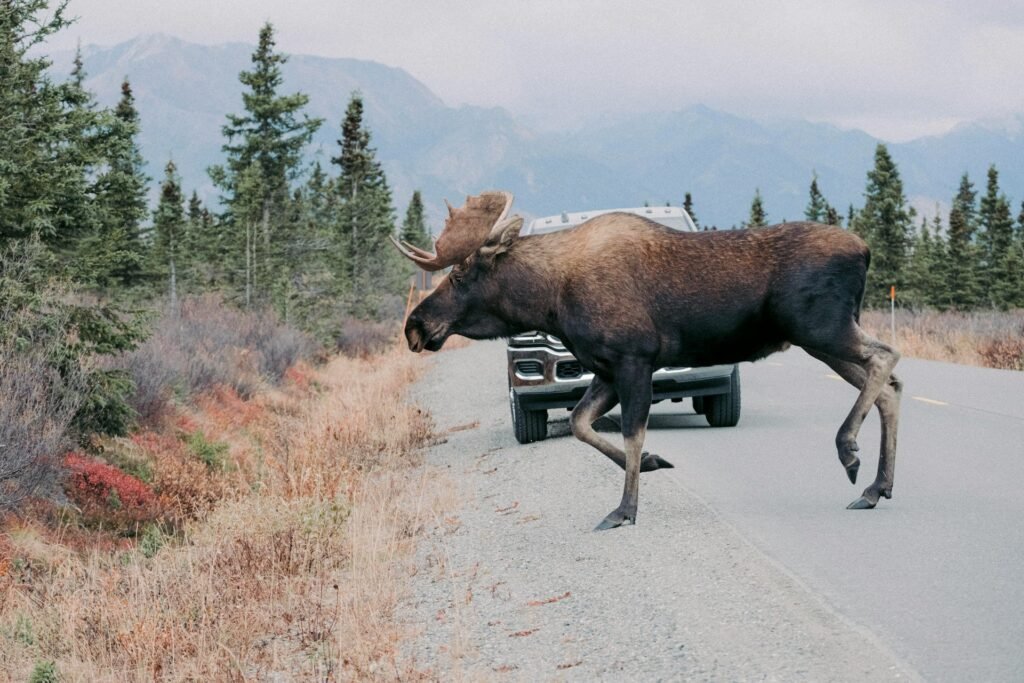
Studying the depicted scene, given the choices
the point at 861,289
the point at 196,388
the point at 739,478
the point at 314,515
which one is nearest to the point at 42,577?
the point at 314,515

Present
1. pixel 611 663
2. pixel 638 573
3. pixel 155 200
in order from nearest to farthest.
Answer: pixel 611 663, pixel 638 573, pixel 155 200

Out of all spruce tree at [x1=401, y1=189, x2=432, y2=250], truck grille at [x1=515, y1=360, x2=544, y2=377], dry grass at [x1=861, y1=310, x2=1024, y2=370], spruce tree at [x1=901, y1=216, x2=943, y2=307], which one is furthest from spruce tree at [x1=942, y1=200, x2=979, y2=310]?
truck grille at [x1=515, y1=360, x2=544, y2=377]

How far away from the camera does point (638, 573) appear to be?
6.53 m

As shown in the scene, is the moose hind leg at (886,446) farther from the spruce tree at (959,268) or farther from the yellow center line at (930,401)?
the spruce tree at (959,268)

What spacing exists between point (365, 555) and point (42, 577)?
2.67m

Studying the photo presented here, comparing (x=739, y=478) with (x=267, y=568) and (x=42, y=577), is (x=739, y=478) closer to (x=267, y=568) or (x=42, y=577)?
(x=267, y=568)

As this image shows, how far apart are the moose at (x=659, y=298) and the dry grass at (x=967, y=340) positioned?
53.1ft

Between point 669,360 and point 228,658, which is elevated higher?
point 669,360

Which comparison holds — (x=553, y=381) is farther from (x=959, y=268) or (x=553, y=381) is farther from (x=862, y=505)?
(x=959, y=268)

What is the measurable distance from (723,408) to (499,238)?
5.56m

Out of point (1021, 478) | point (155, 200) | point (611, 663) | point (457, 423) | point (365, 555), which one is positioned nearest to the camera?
point (611, 663)

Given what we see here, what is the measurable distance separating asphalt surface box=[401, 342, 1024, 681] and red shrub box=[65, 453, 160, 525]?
2895 millimetres

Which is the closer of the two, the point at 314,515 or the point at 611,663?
the point at 611,663

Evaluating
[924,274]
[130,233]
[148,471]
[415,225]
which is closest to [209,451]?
[148,471]
